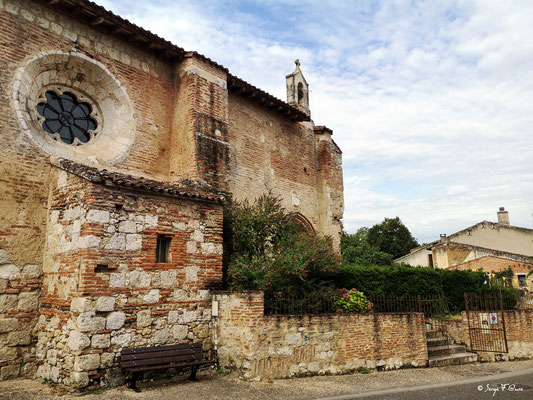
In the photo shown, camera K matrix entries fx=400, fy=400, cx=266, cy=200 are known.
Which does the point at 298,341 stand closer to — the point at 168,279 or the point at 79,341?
the point at 168,279

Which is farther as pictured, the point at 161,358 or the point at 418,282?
the point at 418,282

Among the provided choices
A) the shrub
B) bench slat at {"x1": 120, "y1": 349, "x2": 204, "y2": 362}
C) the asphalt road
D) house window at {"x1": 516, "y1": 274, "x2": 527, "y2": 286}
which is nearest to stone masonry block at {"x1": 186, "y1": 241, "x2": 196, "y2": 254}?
bench slat at {"x1": 120, "y1": 349, "x2": 204, "y2": 362}

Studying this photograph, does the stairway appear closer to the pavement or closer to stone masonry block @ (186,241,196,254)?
the pavement

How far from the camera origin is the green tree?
45.0 meters

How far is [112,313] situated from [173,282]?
1.31m

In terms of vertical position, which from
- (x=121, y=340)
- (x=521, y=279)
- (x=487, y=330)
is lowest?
(x=487, y=330)

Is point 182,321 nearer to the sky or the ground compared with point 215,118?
nearer to the ground

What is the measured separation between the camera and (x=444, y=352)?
405 inches

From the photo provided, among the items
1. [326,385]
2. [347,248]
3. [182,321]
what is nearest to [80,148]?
[182,321]

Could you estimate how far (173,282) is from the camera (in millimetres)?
7801

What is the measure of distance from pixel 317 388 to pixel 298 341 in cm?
100

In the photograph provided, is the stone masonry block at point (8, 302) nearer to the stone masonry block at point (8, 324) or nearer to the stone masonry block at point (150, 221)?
the stone masonry block at point (8, 324)

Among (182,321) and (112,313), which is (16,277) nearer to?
(112,313)

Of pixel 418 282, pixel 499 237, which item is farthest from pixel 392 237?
pixel 418 282
